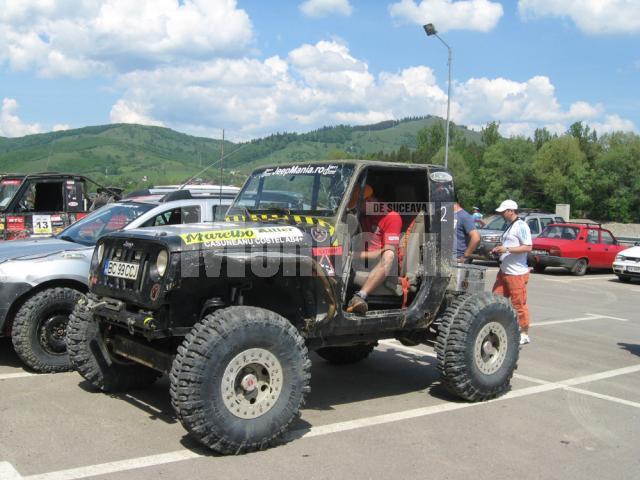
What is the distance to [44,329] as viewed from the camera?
6844mm

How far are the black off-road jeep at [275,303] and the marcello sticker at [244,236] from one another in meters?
0.01

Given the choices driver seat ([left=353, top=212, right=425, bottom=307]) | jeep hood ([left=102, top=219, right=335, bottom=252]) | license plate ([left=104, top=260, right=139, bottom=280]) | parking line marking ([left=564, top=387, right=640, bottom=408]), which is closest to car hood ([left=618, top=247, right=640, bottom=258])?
parking line marking ([left=564, top=387, right=640, bottom=408])

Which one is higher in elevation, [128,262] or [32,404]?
[128,262]

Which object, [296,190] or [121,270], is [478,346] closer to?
[296,190]

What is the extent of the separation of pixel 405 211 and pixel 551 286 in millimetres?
12061

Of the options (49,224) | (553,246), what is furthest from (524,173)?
(49,224)

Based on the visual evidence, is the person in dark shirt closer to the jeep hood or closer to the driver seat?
the driver seat

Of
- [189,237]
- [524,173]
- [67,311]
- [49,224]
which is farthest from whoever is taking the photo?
[524,173]

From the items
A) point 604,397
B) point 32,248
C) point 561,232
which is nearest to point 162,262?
point 32,248

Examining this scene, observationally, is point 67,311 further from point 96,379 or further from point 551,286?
point 551,286

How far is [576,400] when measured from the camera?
21.4 ft

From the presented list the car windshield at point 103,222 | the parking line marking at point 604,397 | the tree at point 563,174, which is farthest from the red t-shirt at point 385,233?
the tree at point 563,174

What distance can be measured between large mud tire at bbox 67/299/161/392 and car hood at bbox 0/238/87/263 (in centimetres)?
153

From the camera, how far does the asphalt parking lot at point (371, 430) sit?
180 inches
